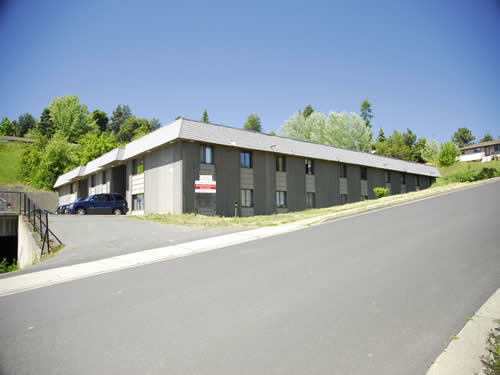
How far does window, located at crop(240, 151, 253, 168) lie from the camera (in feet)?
80.7

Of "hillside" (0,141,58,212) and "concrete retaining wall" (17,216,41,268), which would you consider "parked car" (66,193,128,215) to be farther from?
"hillside" (0,141,58,212)

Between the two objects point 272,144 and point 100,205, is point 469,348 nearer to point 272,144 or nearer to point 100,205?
point 272,144

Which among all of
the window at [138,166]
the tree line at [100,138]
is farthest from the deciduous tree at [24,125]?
the window at [138,166]

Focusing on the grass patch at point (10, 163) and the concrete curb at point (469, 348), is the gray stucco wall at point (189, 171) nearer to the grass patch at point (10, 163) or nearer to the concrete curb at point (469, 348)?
the concrete curb at point (469, 348)

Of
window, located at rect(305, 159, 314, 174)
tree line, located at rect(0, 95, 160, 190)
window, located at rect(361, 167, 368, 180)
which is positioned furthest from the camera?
tree line, located at rect(0, 95, 160, 190)

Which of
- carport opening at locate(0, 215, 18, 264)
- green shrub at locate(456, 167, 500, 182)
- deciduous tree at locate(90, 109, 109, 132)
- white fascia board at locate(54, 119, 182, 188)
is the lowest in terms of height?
carport opening at locate(0, 215, 18, 264)

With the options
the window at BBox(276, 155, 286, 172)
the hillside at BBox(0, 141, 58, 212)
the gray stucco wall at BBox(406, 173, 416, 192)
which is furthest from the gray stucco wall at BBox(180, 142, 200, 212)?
the hillside at BBox(0, 141, 58, 212)

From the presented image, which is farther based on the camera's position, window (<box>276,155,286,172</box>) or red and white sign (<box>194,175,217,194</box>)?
window (<box>276,155,286,172</box>)

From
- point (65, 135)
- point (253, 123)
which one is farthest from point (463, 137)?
point (65, 135)

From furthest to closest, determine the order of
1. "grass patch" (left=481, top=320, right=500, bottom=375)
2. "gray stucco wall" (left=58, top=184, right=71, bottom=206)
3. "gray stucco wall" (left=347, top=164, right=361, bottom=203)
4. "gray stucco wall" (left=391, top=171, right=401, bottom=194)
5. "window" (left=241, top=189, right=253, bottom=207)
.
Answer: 1. "gray stucco wall" (left=58, top=184, right=71, bottom=206)
2. "gray stucco wall" (left=391, top=171, right=401, bottom=194)
3. "gray stucco wall" (left=347, top=164, right=361, bottom=203)
4. "window" (left=241, top=189, right=253, bottom=207)
5. "grass patch" (left=481, top=320, right=500, bottom=375)

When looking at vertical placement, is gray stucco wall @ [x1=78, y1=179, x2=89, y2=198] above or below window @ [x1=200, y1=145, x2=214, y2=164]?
below

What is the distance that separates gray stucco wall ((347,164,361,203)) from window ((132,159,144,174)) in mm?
20906

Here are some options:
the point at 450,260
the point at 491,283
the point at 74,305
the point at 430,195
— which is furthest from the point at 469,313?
the point at 430,195

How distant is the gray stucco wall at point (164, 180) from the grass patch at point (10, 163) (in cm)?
3753
